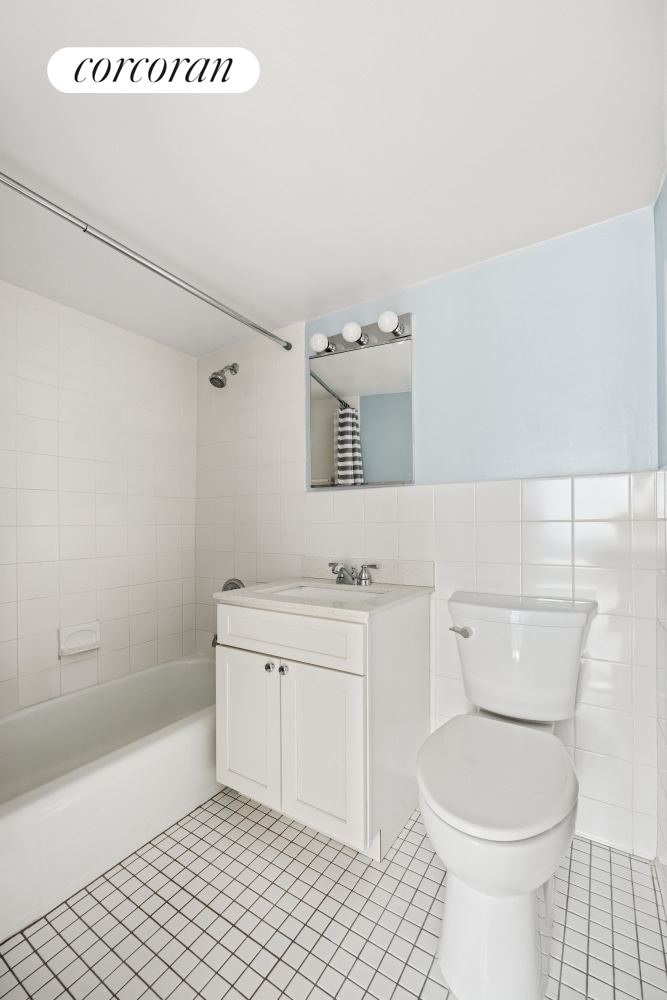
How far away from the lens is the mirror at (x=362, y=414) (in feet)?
6.45

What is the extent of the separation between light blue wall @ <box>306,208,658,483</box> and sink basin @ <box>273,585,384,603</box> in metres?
0.56

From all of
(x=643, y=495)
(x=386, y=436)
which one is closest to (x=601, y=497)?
(x=643, y=495)

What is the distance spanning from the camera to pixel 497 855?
0.95 metres

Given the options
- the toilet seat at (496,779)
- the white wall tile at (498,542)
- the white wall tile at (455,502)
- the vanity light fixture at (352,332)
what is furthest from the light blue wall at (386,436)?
the toilet seat at (496,779)

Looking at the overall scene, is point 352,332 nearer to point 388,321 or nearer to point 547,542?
point 388,321

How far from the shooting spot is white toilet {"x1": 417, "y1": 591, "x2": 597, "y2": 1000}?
0.97m

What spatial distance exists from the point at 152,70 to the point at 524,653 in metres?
1.84

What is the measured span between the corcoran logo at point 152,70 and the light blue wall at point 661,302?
3.98 feet

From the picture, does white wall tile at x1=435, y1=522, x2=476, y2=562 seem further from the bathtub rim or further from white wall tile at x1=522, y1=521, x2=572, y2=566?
→ the bathtub rim

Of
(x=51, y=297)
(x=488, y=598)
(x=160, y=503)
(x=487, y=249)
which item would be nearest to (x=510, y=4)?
(x=487, y=249)

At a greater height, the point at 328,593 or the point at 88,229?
the point at 88,229

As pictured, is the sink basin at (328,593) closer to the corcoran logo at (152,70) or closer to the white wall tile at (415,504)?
the white wall tile at (415,504)

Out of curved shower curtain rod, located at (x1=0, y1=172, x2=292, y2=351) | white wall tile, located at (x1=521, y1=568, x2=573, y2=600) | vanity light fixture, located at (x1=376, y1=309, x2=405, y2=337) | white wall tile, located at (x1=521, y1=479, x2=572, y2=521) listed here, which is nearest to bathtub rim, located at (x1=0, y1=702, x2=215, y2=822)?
white wall tile, located at (x1=521, y1=568, x2=573, y2=600)

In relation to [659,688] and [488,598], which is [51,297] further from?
[659,688]
